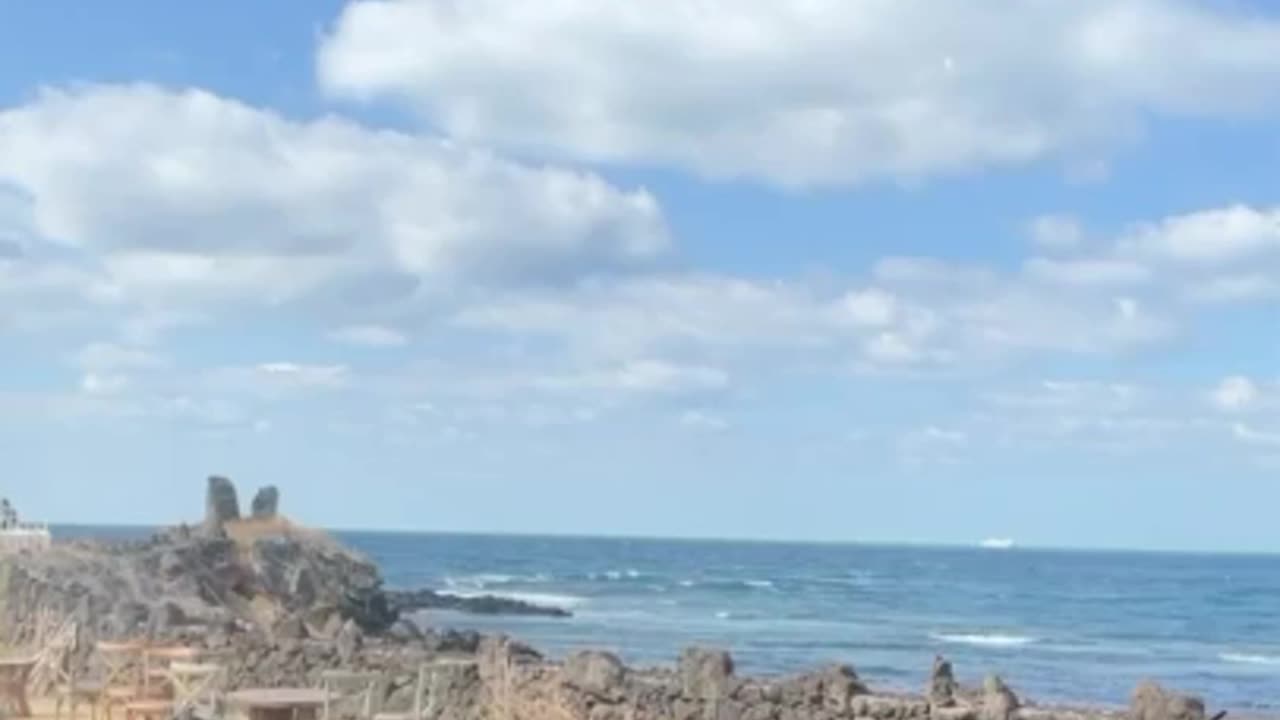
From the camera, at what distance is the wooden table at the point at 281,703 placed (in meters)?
14.8

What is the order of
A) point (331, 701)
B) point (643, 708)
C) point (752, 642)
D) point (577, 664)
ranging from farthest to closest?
point (752, 642)
point (577, 664)
point (643, 708)
point (331, 701)

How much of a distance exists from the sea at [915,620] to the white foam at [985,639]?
0.09 metres

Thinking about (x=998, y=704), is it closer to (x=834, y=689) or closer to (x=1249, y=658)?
(x=834, y=689)

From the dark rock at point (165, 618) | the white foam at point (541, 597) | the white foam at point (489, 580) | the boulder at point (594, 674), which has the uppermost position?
the white foam at point (489, 580)

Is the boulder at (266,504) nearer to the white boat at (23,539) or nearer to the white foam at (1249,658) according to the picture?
the white boat at (23,539)

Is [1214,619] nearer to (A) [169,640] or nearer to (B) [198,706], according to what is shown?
(A) [169,640]

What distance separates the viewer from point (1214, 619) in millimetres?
66875

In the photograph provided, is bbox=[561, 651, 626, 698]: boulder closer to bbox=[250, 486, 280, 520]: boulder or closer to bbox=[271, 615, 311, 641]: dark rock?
bbox=[271, 615, 311, 641]: dark rock

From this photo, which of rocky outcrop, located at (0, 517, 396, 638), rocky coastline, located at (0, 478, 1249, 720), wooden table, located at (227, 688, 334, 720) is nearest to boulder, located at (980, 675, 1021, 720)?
rocky coastline, located at (0, 478, 1249, 720)

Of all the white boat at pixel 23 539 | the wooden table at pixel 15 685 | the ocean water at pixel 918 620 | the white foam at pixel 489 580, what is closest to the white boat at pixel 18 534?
the white boat at pixel 23 539

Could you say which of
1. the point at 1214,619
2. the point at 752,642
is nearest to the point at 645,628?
the point at 752,642

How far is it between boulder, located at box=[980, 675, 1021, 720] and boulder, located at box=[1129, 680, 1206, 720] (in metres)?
1.11

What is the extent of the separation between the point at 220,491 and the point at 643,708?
2317cm

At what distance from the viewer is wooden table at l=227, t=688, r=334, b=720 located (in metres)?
14.8
